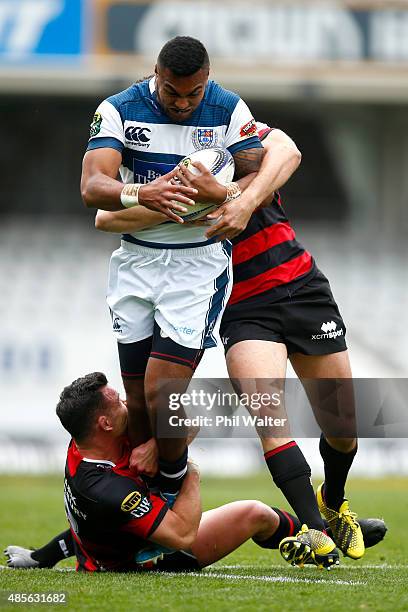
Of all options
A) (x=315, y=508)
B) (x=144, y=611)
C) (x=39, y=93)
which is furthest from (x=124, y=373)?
(x=39, y=93)

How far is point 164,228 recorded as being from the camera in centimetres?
568

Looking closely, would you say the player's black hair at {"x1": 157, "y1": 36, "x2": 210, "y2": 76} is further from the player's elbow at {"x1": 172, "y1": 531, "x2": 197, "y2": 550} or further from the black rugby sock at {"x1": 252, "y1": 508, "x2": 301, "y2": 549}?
the black rugby sock at {"x1": 252, "y1": 508, "x2": 301, "y2": 549}

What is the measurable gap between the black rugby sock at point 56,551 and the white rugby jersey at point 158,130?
171 cm

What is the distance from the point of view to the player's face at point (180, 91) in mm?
5230

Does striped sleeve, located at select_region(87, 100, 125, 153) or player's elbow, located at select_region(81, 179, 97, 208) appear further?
striped sleeve, located at select_region(87, 100, 125, 153)

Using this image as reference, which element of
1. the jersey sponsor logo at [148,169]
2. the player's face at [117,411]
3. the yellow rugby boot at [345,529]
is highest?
the jersey sponsor logo at [148,169]

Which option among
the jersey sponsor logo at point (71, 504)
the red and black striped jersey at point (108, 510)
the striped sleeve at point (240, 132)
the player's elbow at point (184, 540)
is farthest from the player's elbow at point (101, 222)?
the player's elbow at point (184, 540)

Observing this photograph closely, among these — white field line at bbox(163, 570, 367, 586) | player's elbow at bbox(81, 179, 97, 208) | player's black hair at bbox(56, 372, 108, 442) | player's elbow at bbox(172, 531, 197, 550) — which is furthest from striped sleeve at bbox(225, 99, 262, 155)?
white field line at bbox(163, 570, 367, 586)

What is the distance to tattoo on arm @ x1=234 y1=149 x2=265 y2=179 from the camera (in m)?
5.68

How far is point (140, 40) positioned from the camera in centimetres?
1864

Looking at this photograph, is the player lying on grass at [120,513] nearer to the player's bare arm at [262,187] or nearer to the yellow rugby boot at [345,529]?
the yellow rugby boot at [345,529]

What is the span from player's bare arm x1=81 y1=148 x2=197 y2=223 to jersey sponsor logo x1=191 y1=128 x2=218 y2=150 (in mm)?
264

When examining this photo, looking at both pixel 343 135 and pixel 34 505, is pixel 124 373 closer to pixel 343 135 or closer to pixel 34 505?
pixel 34 505

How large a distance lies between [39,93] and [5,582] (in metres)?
16.0
